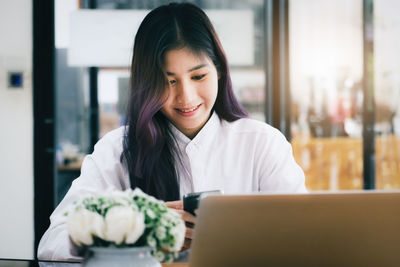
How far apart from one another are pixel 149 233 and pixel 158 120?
1001 millimetres

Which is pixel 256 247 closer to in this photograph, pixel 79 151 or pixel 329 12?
pixel 79 151

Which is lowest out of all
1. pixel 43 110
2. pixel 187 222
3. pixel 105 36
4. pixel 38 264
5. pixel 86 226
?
pixel 38 264

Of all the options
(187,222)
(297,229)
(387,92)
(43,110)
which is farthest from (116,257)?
(387,92)

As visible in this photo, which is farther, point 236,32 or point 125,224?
point 236,32

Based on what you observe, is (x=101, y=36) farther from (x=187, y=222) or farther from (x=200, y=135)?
(x=187, y=222)

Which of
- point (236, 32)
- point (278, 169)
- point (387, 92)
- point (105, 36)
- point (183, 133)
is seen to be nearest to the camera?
point (278, 169)

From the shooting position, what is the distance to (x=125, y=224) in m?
0.78

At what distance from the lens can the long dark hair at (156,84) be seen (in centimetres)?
163

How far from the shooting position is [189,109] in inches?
66.1

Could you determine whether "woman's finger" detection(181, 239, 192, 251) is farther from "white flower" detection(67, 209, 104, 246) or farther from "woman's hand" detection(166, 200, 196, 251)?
"white flower" detection(67, 209, 104, 246)

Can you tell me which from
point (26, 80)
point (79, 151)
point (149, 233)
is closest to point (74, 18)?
point (26, 80)

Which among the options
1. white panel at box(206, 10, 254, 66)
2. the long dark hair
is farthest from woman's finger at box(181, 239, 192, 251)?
white panel at box(206, 10, 254, 66)

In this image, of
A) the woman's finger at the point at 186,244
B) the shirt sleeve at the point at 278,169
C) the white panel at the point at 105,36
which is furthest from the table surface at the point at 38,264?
the white panel at the point at 105,36

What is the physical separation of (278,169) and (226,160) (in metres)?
0.21
